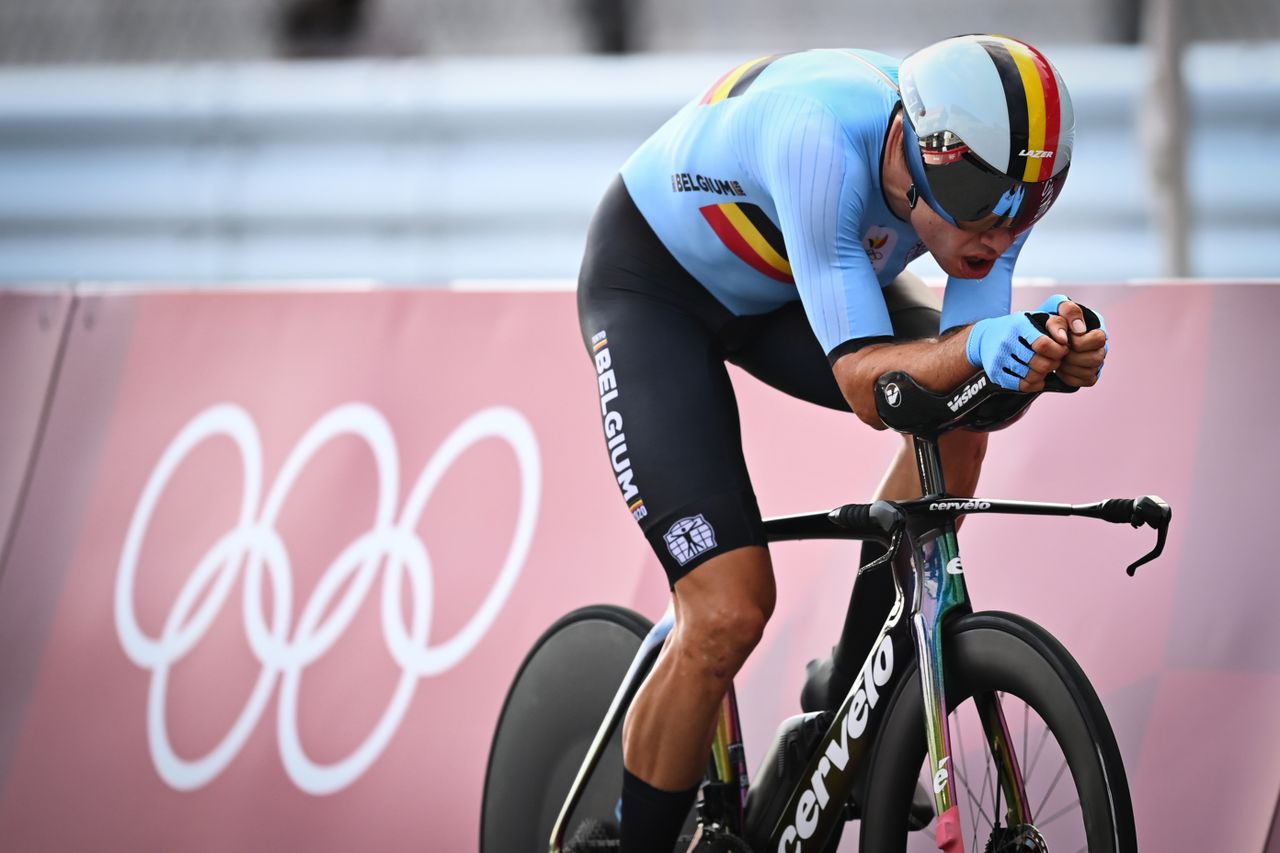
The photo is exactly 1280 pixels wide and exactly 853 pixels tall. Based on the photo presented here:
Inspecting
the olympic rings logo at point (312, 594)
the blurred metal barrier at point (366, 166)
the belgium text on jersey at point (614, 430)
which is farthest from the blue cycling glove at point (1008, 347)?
A: the blurred metal barrier at point (366, 166)

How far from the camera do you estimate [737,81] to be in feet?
9.41

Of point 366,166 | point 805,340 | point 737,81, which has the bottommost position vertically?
point 805,340

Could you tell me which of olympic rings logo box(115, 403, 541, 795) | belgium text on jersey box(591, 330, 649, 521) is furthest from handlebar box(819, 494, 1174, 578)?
olympic rings logo box(115, 403, 541, 795)

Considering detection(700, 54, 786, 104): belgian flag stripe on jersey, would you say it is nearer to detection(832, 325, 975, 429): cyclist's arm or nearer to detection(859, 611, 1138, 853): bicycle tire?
detection(832, 325, 975, 429): cyclist's arm

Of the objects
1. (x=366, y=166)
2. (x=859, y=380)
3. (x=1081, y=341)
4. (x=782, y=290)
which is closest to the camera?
(x=1081, y=341)

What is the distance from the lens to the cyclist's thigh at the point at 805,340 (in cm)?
296

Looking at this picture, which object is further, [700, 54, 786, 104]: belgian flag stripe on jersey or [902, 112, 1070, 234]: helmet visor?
[700, 54, 786, 104]: belgian flag stripe on jersey

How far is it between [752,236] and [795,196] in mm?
325

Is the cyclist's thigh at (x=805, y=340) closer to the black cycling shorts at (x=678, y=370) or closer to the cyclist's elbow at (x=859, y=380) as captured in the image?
the black cycling shorts at (x=678, y=370)

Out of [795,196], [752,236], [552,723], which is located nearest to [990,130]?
[795,196]

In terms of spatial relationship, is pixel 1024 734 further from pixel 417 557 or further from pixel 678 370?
pixel 417 557

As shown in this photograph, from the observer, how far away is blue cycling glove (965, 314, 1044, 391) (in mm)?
2137

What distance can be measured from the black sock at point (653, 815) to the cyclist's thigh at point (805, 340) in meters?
0.80

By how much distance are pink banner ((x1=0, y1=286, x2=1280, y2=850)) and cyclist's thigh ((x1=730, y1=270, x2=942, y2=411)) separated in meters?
0.75
